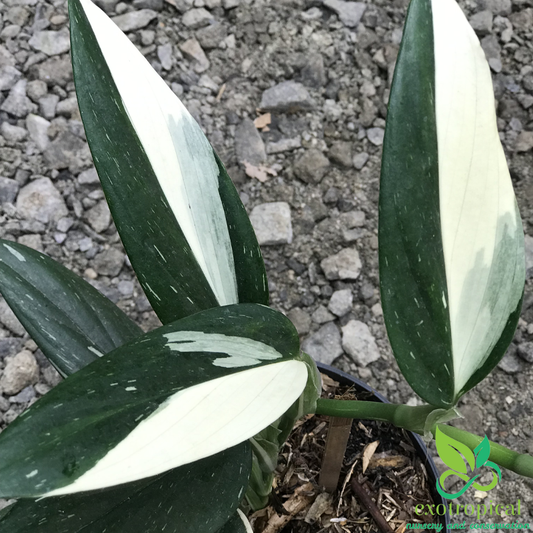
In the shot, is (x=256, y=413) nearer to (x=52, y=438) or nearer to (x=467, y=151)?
(x=52, y=438)

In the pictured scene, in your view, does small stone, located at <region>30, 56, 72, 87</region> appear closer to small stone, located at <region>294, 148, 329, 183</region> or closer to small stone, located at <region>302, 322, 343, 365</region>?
small stone, located at <region>294, 148, 329, 183</region>

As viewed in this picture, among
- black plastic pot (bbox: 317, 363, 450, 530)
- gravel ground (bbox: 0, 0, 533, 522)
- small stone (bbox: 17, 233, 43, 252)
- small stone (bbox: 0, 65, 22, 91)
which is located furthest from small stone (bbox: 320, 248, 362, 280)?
small stone (bbox: 0, 65, 22, 91)

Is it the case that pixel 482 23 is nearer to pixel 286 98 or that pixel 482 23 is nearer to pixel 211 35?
pixel 286 98

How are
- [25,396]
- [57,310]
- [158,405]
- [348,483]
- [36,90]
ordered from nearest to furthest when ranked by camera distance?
[158,405] < [57,310] < [348,483] < [25,396] < [36,90]

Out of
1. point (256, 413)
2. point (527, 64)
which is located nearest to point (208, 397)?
point (256, 413)

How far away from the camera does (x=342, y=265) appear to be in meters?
1.02

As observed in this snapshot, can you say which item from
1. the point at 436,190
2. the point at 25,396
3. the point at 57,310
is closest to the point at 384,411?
the point at 436,190

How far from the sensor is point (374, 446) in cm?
71

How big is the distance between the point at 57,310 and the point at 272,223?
573 mm

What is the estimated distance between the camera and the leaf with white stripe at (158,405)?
277 mm

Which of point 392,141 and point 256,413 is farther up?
point 392,141

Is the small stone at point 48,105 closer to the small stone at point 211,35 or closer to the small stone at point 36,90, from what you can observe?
the small stone at point 36,90

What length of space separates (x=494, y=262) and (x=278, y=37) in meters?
0.93

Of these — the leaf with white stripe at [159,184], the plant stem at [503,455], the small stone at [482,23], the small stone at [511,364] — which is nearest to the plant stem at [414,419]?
the plant stem at [503,455]
